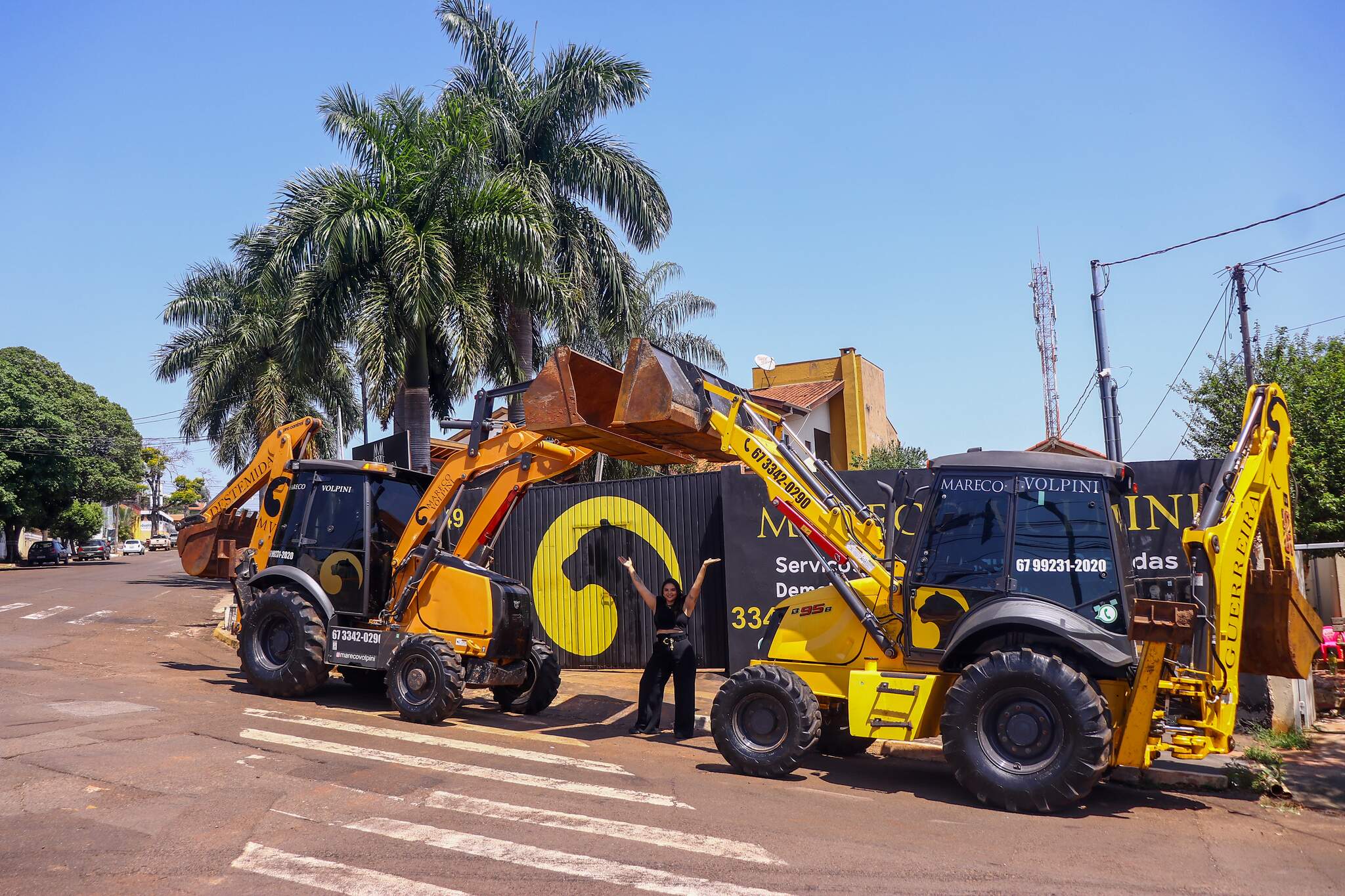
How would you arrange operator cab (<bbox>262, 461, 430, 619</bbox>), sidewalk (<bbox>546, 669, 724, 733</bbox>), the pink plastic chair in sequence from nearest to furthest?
the pink plastic chair
sidewalk (<bbox>546, 669, 724, 733</bbox>)
operator cab (<bbox>262, 461, 430, 619</bbox>)

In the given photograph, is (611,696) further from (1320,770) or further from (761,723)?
(1320,770)

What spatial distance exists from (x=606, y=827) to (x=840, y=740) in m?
3.52

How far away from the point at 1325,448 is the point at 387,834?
21419mm

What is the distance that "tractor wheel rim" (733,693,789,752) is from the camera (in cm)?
822

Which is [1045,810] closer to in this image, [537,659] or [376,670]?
[537,659]

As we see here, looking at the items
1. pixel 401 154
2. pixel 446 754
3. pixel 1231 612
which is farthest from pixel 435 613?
pixel 401 154

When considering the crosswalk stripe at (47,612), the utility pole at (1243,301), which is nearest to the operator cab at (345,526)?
the crosswalk stripe at (47,612)

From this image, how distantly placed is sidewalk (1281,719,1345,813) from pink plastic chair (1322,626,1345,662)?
2.95ft

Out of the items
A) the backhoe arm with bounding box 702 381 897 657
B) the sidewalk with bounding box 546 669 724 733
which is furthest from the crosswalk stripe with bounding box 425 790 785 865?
the sidewalk with bounding box 546 669 724 733

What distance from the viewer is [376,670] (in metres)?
11.2

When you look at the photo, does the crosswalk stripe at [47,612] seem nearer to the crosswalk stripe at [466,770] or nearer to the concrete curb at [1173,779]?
the crosswalk stripe at [466,770]

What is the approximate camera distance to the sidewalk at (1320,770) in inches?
295

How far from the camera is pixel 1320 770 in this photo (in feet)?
27.3

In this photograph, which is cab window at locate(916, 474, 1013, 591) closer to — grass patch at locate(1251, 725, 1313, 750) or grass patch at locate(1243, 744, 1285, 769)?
grass patch at locate(1243, 744, 1285, 769)
